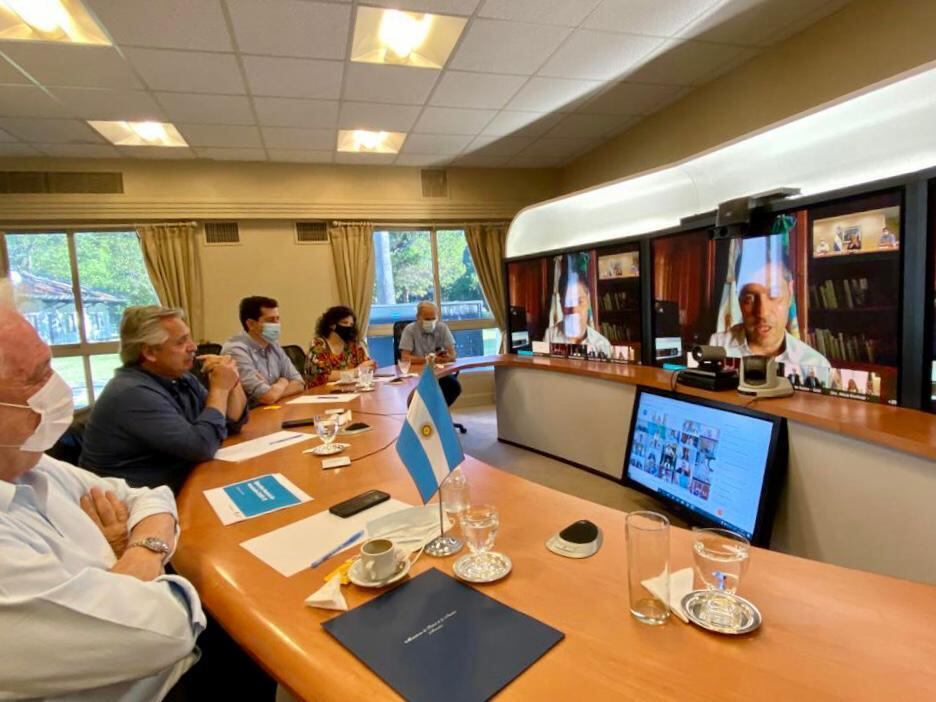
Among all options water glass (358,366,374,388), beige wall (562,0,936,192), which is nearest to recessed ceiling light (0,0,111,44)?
water glass (358,366,374,388)

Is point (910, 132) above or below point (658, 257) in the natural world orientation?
above

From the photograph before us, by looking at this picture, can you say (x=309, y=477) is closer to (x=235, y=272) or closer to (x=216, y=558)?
(x=216, y=558)

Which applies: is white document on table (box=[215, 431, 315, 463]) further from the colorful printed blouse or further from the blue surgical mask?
the colorful printed blouse

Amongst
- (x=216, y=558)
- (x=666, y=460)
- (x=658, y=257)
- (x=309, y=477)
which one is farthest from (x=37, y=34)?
(x=666, y=460)

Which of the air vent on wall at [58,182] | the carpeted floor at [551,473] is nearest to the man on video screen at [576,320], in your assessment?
the carpeted floor at [551,473]

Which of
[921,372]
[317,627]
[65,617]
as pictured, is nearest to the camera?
[65,617]

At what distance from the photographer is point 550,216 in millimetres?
3955

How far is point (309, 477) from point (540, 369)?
2426 mm

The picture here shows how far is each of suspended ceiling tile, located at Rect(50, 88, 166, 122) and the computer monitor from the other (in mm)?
3982

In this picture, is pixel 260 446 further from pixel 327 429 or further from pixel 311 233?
pixel 311 233

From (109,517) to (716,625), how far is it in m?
1.27

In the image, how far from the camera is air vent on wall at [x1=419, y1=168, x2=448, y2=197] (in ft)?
17.8

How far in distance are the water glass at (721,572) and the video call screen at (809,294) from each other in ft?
5.07

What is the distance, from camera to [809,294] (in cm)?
205
